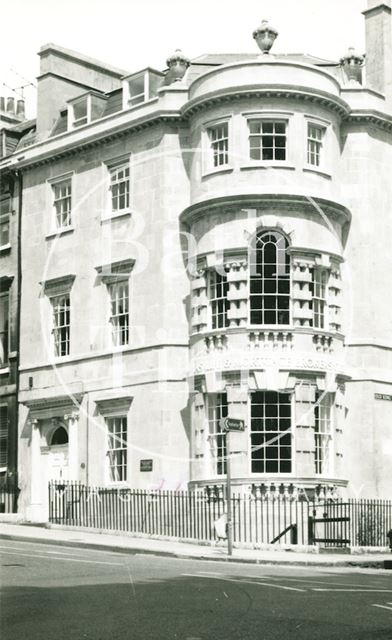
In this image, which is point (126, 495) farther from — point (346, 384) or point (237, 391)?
point (346, 384)

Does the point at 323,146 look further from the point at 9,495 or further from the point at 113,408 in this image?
the point at 9,495

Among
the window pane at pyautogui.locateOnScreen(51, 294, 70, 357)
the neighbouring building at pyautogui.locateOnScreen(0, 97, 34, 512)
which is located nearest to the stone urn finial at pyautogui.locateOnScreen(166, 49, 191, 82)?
the neighbouring building at pyautogui.locateOnScreen(0, 97, 34, 512)

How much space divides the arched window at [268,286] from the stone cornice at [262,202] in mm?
1118

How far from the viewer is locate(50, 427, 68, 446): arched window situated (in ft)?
122

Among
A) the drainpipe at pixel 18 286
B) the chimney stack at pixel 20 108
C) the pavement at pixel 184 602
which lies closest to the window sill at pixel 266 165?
the drainpipe at pixel 18 286

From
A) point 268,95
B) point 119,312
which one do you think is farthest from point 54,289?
point 268,95

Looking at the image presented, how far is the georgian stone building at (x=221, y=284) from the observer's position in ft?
104

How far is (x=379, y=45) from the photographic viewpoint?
3578 centimetres

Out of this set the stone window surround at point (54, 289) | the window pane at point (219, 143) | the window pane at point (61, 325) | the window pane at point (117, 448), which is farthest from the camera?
the window pane at point (61, 325)

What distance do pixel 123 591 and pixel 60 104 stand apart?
2822 centimetres

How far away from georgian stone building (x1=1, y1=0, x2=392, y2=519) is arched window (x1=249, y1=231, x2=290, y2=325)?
4 centimetres

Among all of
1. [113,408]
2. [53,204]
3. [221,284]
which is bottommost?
[113,408]

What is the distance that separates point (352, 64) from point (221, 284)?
358 inches

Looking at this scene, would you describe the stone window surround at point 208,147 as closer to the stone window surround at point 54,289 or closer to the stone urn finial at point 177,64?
the stone urn finial at point 177,64
